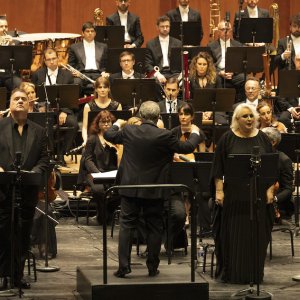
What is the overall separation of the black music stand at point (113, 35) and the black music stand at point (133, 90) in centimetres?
218

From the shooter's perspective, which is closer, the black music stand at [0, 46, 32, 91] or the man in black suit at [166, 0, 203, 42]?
the black music stand at [0, 46, 32, 91]

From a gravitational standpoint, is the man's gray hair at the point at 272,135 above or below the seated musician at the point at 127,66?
below

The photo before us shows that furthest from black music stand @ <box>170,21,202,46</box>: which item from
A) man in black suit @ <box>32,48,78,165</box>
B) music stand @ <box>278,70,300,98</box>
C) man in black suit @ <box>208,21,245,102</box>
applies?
music stand @ <box>278,70,300,98</box>

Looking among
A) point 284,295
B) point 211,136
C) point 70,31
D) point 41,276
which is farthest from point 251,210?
point 70,31

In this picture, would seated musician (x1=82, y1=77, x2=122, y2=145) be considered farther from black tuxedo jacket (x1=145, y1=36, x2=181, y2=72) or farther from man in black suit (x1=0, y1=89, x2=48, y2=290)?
man in black suit (x1=0, y1=89, x2=48, y2=290)

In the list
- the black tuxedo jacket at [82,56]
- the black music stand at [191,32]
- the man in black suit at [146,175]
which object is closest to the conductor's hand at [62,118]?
the black tuxedo jacket at [82,56]

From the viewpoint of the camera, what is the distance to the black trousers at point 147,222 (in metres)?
7.75

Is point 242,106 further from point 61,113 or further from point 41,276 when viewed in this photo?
point 61,113

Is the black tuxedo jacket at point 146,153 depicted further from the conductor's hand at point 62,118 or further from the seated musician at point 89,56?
the seated musician at point 89,56

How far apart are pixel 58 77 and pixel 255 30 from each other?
2696 mm

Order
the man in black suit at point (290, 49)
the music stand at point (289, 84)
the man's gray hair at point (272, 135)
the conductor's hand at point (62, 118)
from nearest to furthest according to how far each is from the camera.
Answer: the man's gray hair at point (272, 135)
the music stand at point (289, 84)
the conductor's hand at point (62, 118)
the man in black suit at point (290, 49)

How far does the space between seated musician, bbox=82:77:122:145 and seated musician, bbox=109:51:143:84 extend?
2.75 ft

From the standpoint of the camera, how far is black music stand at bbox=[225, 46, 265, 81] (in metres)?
12.6

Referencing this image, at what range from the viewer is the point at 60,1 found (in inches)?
670
